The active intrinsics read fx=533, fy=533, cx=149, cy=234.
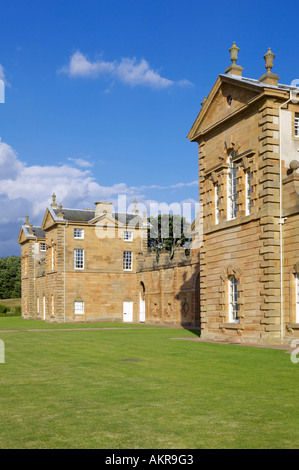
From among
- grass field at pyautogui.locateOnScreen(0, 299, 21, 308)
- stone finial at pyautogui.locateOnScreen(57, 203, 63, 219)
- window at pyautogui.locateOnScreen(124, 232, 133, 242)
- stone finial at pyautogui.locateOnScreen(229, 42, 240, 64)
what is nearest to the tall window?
stone finial at pyautogui.locateOnScreen(229, 42, 240, 64)

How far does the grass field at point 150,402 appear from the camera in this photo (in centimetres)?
717

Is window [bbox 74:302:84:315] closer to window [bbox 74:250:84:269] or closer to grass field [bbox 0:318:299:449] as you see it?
window [bbox 74:250:84:269]

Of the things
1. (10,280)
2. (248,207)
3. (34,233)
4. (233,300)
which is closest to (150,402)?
(248,207)

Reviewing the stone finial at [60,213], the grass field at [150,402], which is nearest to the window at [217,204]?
the grass field at [150,402]

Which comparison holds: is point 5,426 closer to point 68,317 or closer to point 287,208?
point 287,208

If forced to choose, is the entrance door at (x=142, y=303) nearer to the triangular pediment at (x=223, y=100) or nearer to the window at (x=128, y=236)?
the window at (x=128, y=236)

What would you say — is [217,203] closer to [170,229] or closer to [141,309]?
[141,309]

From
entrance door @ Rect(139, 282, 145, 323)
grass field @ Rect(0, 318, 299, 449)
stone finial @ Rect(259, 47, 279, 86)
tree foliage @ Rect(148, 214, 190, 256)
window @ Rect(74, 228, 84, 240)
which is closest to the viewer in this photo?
grass field @ Rect(0, 318, 299, 449)

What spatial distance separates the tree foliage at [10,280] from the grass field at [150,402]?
319ft

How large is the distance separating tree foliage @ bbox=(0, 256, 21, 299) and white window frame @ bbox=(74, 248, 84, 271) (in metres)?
59.5

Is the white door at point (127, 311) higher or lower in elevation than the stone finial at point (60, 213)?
lower

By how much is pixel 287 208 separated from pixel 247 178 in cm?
292

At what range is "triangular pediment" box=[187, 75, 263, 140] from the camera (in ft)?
78.9

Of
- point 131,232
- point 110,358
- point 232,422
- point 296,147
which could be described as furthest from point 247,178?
point 131,232
